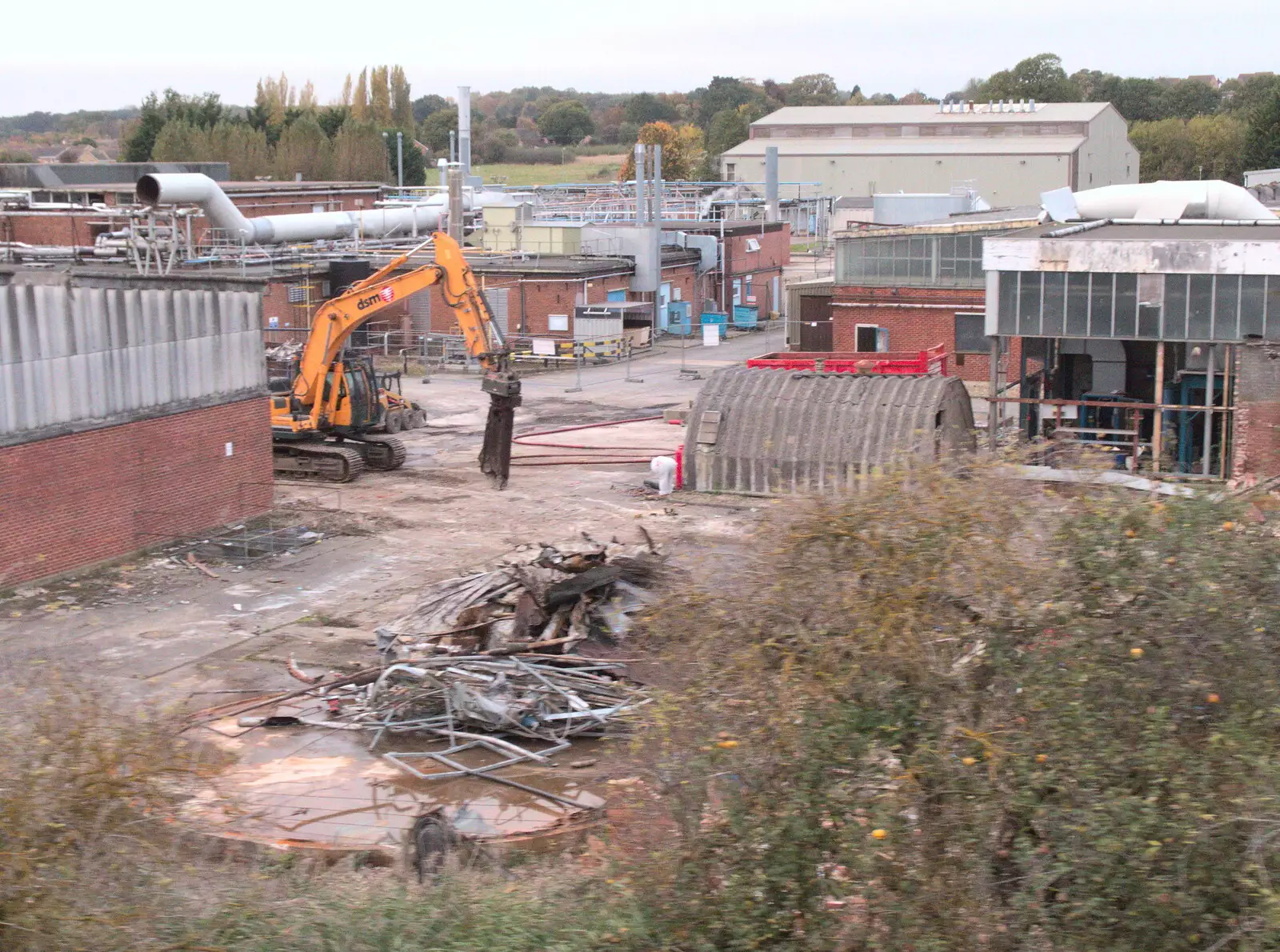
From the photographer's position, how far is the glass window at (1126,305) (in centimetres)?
2678

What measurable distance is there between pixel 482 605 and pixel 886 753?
9901 millimetres

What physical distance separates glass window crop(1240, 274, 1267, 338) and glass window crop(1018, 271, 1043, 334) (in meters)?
3.59

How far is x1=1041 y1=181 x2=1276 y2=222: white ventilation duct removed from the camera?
112 ft

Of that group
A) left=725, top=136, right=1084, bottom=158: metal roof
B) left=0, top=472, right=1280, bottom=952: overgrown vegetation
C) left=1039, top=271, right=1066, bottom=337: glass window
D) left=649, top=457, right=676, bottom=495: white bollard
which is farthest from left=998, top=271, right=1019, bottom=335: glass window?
left=725, top=136, right=1084, bottom=158: metal roof

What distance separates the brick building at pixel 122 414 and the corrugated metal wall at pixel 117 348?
2cm

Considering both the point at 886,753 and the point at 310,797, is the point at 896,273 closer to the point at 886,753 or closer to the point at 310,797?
the point at 310,797

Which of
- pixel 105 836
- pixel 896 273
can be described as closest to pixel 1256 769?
pixel 105 836

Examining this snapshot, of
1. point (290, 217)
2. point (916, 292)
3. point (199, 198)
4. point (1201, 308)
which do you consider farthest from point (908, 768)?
point (290, 217)

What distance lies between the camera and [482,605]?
17.8 metres

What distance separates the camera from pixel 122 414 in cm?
2298

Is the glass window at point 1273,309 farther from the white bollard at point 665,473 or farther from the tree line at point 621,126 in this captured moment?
the tree line at point 621,126

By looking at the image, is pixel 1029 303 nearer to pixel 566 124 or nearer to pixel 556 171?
pixel 556 171

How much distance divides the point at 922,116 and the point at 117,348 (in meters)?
92.1

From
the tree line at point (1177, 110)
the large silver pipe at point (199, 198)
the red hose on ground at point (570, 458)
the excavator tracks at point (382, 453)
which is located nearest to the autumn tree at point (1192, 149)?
the tree line at point (1177, 110)
